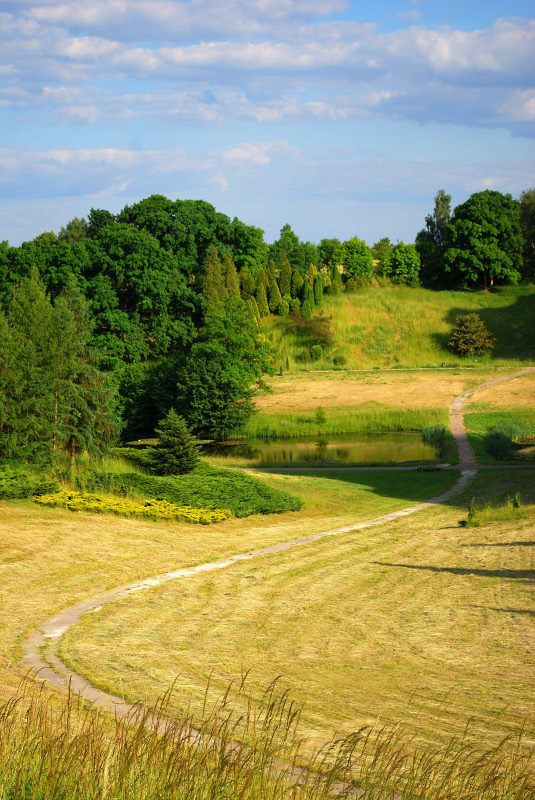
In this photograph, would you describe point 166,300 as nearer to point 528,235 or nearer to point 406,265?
point 406,265

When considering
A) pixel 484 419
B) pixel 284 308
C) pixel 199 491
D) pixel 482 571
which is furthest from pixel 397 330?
pixel 482 571

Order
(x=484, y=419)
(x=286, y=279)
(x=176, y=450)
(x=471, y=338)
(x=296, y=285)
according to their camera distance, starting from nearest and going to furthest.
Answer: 1. (x=176, y=450)
2. (x=484, y=419)
3. (x=471, y=338)
4. (x=286, y=279)
5. (x=296, y=285)

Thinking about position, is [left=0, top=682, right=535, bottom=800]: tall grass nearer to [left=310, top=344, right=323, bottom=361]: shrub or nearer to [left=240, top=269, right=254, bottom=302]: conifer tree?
[left=310, top=344, right=323, bottom=361]: shrub

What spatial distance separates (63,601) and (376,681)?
5.31m

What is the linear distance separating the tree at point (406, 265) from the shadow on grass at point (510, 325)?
1120cm

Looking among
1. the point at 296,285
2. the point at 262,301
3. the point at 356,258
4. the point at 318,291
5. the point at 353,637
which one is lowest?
the point at 353,637

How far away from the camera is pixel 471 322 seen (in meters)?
66.6

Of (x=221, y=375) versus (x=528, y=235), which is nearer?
(x=221, y=375)

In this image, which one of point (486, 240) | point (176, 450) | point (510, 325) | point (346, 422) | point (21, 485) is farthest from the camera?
point (486, 240)

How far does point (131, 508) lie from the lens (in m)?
18.1

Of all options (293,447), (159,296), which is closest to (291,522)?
(293,447)

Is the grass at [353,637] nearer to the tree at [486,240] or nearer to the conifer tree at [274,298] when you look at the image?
the conifer tree at [274,298]

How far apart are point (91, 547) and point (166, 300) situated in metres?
41.4

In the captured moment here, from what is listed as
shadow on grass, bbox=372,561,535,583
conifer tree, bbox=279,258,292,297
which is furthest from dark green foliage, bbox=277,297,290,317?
shadow on grass, bbox=372,561,535,583
